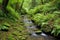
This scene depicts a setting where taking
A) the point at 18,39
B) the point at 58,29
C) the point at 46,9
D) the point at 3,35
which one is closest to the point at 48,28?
the point at 58,29

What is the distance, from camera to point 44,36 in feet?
36.9

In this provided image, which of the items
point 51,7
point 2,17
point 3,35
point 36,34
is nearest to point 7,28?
point 3,35

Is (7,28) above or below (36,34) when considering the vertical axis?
above

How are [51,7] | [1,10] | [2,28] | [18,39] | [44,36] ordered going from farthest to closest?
1. [51,7]
2. [1,10]
3. [44,36]
4. [2,28]
5. [18,39]

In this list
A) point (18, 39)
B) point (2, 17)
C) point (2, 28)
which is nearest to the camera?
point (18, 39)

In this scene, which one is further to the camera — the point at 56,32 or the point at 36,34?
the point at 36,34

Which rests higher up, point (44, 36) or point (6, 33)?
point (6, 33)

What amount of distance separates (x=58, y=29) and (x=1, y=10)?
5.90 meters

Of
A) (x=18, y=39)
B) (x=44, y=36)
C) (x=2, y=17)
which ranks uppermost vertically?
(x=2, y=17)

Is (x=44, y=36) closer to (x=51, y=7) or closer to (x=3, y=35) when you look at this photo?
(x=3, y=35)

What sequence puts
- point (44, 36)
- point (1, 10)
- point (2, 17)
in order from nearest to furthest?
point (44, 36)
point (2, 17)
point (1, 10)

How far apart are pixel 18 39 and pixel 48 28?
138 inches

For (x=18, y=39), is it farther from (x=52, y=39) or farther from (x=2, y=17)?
(x=2, y=17)

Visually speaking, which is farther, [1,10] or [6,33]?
[1,10]
